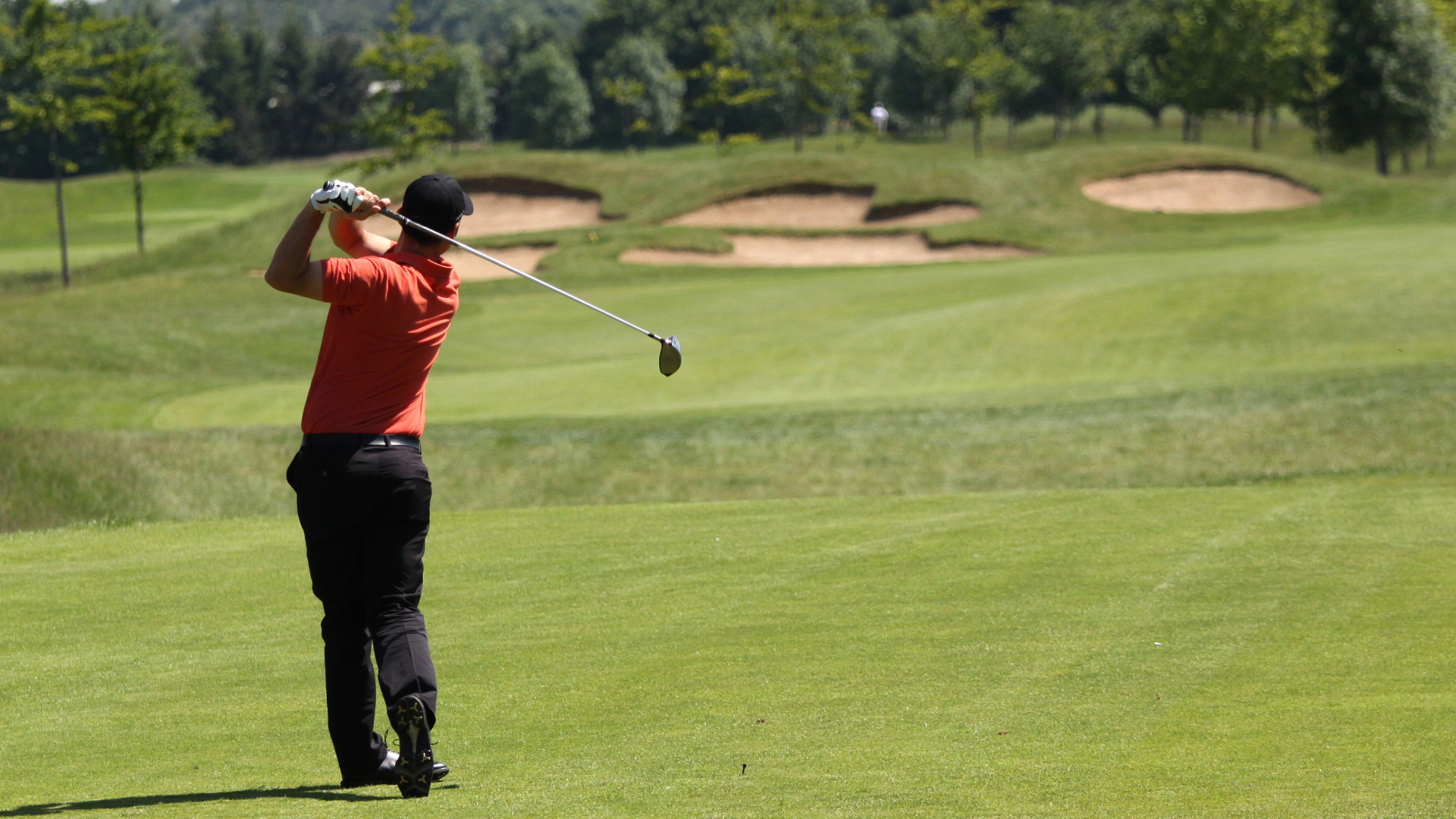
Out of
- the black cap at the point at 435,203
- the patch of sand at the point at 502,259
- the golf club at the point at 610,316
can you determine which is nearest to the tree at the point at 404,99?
the patch of sand at the point at 502,259

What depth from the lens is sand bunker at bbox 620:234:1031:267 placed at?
47.5m

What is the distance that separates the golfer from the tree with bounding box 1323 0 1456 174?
74.6 meters

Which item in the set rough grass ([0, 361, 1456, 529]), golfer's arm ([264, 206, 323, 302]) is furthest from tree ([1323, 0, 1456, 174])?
golfer's arm ([264, 206, 323, 302])

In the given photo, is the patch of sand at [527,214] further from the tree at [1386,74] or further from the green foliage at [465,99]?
the green foliage at [465,99]

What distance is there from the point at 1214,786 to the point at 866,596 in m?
3.59

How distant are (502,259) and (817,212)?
1239cm

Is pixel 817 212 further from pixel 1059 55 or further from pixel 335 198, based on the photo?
pixel 1059 55

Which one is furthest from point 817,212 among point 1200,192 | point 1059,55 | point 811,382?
point 1059,55

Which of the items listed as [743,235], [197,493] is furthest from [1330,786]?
[743,235]

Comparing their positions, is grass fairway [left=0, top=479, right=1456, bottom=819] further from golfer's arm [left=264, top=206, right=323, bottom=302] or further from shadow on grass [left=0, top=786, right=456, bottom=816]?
golfer's arm [left=264, top=206, right=323, bottom=302]

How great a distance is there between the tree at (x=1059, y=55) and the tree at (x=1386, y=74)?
88.7ft

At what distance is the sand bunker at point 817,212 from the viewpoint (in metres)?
52.0

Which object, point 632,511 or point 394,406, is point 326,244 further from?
point 394,406

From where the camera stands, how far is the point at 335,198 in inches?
207
